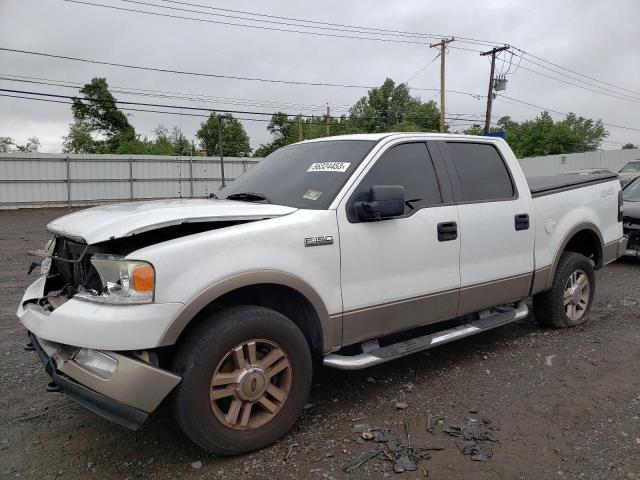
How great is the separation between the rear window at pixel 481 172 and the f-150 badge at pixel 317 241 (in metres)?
1.44

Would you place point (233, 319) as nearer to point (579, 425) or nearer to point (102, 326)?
point (102, 326)

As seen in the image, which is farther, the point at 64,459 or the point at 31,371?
the point at 31,371

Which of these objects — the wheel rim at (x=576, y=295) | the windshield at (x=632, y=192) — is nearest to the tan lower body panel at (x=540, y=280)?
the wheel rim at (x=576, y=295)

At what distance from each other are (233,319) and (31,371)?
2455mm

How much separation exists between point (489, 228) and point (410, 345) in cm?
121

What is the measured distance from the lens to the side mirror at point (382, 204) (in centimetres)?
334

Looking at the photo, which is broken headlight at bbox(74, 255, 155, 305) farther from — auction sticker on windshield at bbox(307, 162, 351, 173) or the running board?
auction sticker on windshield at bbox(307, 162, 351, 173)

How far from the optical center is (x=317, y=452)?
305 cm

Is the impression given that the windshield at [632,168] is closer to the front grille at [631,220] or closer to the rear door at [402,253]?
the front grille at [631,220]

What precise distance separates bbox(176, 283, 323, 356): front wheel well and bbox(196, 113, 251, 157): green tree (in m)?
52.4

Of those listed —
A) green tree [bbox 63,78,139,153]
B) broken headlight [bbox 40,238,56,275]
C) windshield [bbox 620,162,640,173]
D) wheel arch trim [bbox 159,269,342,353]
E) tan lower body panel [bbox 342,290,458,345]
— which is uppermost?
green tree [bbox 63,78,139,153]

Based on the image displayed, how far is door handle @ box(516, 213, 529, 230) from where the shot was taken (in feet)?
14.7

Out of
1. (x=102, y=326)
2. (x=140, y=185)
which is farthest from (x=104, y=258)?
(x=140, y=185)

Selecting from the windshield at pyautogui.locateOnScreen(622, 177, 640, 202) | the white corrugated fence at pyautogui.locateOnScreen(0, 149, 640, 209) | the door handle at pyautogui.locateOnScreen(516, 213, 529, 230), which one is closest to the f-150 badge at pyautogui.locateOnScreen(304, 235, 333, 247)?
the door handle at pyautogui.locateOnScreen(516, 213, 529, 230)
